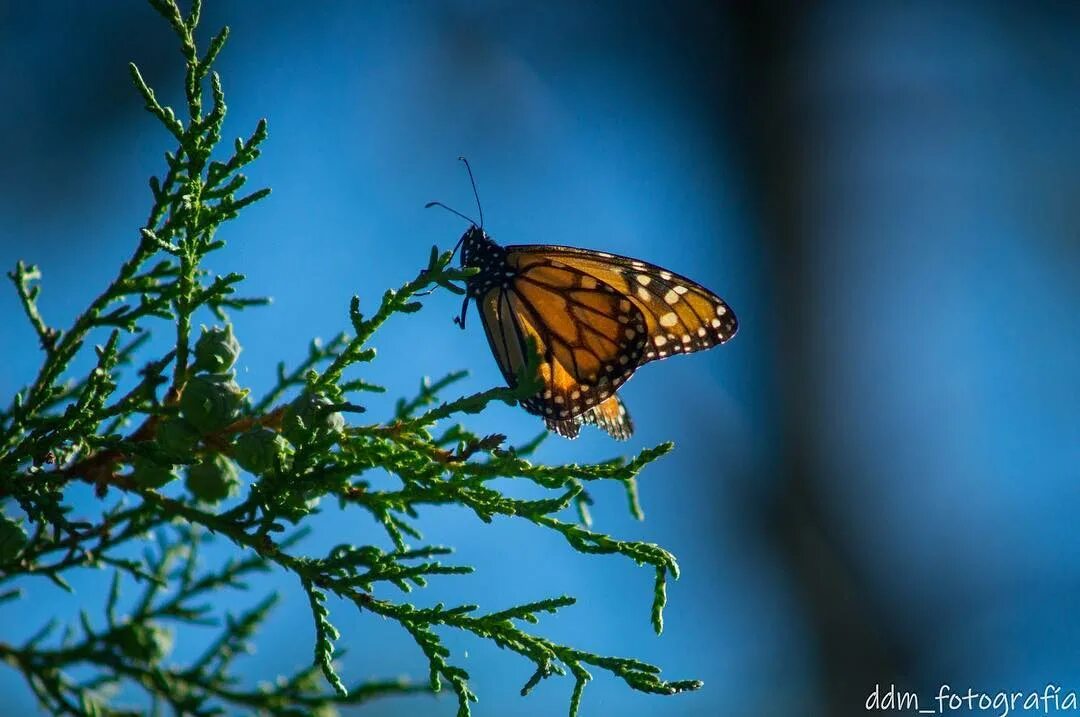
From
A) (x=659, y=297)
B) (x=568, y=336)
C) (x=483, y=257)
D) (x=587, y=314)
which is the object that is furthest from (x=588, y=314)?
(x=483, y=257)

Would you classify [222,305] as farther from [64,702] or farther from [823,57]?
[823,57]

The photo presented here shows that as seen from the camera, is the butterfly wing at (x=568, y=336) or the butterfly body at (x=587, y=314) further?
the butterfly body at (x=587, y=314)

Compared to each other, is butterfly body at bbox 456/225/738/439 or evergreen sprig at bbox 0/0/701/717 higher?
butterfly body at bbox 456/225/738/439

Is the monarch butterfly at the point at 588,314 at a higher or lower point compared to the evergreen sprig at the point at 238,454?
higher

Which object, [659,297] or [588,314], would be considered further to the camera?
[659,297]

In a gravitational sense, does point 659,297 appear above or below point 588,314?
above

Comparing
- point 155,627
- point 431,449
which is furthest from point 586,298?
point 155,627

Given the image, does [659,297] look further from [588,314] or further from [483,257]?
[483,257]
